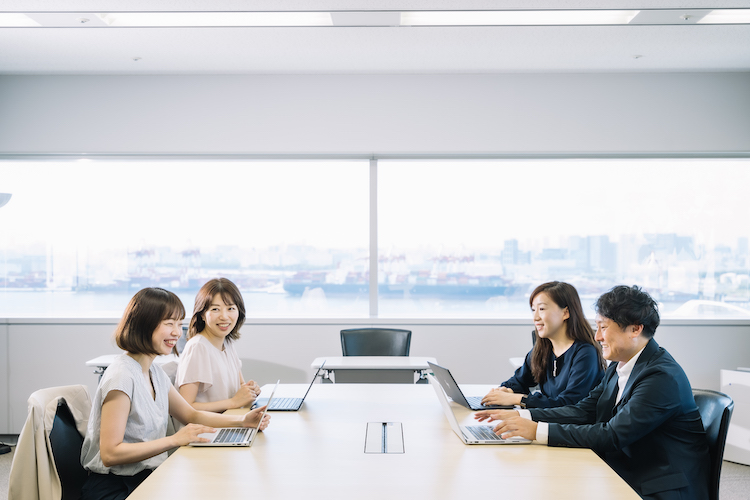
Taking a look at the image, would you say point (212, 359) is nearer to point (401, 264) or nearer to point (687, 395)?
point (687, 395)

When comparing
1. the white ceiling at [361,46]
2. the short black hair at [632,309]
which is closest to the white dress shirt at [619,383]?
the short black hair at [632,309]

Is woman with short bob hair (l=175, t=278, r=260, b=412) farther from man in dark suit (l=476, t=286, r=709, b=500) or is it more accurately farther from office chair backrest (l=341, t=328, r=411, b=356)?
office chair backrest (l=341, t=328, r=411, b=356)

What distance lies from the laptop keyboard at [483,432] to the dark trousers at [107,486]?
1272 millimetres

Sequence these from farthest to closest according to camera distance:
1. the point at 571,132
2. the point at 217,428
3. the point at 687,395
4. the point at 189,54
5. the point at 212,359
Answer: the point at 571,132 → the point at 189,54 → the point at 212,359 → the point at 217,428 → the point at 687,395

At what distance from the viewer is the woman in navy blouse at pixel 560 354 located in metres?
2.71

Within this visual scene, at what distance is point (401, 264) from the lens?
5.30 m

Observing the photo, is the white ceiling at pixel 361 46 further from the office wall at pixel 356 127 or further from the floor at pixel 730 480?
the floor at pixel 730 480

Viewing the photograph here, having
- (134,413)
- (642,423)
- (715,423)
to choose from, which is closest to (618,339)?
(642,423)

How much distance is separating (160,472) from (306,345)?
3.23 meters

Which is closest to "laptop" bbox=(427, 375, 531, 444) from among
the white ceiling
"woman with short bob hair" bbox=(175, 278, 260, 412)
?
"woman with short bob hair" bbox=(175, 278, 260, 412)

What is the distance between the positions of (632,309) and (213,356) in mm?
1885

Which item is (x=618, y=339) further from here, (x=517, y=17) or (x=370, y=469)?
(x=517, y=17)

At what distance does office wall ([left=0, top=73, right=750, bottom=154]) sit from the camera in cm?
509

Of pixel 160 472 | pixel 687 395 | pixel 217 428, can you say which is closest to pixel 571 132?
pixel 687 395
